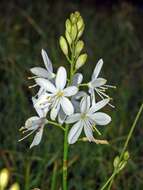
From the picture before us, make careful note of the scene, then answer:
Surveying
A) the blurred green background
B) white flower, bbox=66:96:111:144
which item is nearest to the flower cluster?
white flower, bbox=66:96:111:144

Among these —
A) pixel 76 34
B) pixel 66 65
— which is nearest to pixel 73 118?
pixel 76 34

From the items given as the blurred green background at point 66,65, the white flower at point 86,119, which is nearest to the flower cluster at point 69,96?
the white flower at point 86,119

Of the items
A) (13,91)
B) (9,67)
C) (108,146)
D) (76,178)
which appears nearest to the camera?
(76,178)

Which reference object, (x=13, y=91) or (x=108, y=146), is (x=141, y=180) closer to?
(x=108, y=146)

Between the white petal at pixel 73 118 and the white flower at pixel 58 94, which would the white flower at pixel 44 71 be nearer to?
the white flower at pixel 58 94

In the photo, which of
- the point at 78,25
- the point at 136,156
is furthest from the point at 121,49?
the point at 78,25

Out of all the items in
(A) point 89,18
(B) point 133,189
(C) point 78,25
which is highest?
(A) point 89,18

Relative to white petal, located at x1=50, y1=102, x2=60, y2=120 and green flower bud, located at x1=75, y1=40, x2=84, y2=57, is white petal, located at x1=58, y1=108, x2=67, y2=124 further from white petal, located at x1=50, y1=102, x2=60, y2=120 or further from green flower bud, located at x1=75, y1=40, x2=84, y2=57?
green flower bud, located at x1=75, y1=40, x2=84, y2=57
